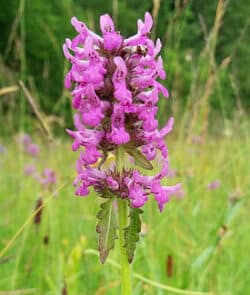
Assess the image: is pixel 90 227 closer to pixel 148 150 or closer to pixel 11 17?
pixel 148 150

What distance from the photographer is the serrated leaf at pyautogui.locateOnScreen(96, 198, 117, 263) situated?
2.66ft

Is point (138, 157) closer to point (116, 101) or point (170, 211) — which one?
point (116, 101)

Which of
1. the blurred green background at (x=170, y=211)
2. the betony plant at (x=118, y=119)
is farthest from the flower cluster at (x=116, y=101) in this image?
the blurred green background at (x=170, y=211)

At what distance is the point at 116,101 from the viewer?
0.82m

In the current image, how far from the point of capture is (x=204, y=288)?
161 centimetres

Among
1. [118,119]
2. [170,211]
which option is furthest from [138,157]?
[170,211]

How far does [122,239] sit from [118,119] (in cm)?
16

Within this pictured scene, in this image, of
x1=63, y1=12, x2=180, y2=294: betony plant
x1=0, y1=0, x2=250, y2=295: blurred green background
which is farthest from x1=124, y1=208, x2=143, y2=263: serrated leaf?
x1=0, y1=0, x2=250, y2=295: blurred green background

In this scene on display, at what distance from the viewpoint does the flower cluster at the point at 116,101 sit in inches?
31.6

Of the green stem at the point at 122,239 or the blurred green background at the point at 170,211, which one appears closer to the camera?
the green stem at the point at 122,239

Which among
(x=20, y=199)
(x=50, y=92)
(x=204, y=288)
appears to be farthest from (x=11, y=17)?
(x=204, y=288)

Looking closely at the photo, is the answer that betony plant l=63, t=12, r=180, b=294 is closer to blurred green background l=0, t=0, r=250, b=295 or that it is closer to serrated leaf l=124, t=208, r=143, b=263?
serrated leaf l=124, t=208, r=143, b=263

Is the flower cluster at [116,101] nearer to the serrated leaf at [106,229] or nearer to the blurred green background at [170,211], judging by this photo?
the serrated leaf at [106,229]

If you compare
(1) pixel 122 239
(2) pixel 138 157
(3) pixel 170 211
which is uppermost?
(2) pixel 138 157
